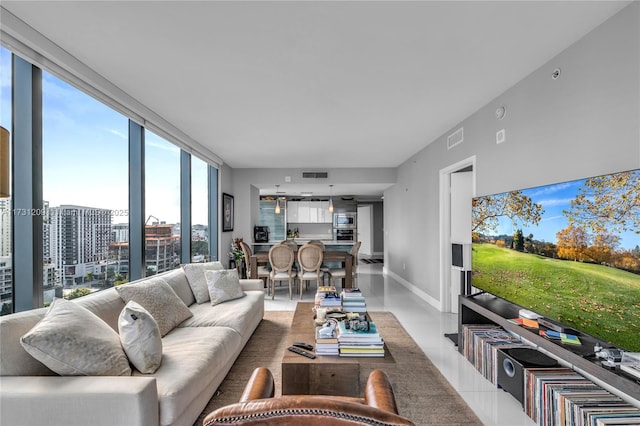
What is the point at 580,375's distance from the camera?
1972mm

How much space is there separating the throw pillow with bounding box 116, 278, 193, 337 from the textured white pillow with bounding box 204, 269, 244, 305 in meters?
0.58

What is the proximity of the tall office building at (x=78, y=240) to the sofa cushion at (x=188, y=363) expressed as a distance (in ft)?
3.17

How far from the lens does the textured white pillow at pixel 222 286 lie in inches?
133

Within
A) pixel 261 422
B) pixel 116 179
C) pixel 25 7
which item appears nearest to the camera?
pixel 261 422

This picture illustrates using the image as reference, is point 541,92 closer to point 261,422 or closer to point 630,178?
point 630,178

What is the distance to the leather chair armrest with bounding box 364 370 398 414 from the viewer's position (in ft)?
3.88

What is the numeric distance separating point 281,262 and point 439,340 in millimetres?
2909

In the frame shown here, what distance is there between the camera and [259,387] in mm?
1324

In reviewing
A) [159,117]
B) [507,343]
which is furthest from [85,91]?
[507,343]

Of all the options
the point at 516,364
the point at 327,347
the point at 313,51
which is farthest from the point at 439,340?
the point at 313,51

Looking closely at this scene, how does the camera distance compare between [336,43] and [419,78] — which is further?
[419,78]

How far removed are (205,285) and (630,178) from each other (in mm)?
3731

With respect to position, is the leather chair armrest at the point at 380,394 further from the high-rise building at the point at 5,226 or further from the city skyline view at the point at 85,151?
the city skyline view at the point at 85,151

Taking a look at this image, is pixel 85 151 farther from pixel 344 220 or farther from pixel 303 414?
pixel 344 220
